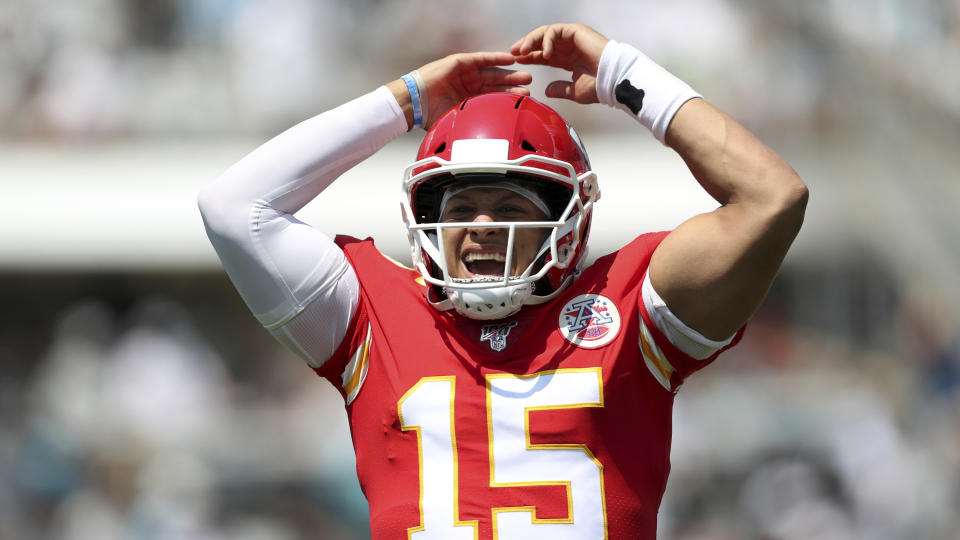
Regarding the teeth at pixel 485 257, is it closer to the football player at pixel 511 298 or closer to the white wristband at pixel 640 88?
the football player at pixel 511 298

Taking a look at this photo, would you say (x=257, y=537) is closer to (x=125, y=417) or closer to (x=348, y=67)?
(x=125, y=417)

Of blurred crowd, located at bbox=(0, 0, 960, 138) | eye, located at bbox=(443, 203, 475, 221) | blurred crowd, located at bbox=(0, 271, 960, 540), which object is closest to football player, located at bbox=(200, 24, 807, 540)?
eye, located at bbox=(443, 203, 475, 221)

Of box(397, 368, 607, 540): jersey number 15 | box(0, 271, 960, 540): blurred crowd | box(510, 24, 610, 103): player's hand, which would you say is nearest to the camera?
box(397, 368, 607, 540): jersey number 15

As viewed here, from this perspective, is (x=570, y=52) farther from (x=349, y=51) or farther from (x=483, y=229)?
(x=349, y=51)

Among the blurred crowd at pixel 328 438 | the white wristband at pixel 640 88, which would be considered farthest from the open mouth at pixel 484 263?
the blurred crowd at pixel 328 438

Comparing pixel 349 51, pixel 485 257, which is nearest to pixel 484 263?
pixel 485 257

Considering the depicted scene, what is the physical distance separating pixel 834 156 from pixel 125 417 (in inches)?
206

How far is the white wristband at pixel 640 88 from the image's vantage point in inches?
106

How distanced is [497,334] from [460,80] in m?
0.76

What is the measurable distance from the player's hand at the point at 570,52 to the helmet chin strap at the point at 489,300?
60 cm

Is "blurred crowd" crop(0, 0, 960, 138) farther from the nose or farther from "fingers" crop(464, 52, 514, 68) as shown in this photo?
the nose

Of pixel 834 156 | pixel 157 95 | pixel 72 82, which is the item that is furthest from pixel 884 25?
pixel 72 82

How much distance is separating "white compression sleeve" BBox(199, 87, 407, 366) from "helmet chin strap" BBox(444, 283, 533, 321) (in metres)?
0.29

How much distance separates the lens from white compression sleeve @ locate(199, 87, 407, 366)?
8.64 feet
